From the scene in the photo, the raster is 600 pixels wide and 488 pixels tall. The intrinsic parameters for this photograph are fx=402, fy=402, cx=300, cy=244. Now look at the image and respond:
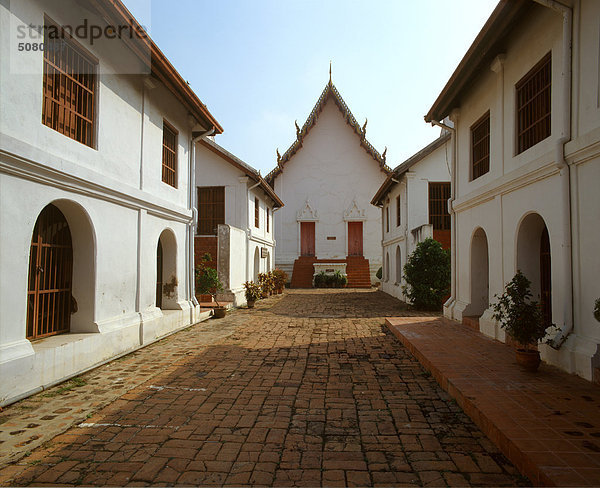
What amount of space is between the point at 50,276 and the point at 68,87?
2630 millimetres

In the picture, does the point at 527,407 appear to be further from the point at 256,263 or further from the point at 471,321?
the point at 256,263

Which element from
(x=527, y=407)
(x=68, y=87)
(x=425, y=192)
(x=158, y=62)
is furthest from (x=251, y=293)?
(x=527, y=407)

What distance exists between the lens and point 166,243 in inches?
358

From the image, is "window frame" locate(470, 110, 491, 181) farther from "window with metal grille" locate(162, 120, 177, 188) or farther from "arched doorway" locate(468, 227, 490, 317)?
"window with metal grille" locate(162, 120, 177, 188)

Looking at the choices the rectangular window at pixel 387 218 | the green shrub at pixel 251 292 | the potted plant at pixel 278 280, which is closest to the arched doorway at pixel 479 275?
the green shrub at pixel 251 292

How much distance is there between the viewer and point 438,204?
1617cm

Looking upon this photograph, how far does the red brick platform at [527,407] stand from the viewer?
2.78 metres

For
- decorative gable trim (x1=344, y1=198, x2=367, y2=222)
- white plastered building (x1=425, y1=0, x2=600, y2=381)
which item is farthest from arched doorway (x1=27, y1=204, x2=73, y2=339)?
decorative gable trim (x1=344, y1=198, x2=367, y2=222)

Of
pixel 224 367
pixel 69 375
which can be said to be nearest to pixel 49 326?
pixel 69 375

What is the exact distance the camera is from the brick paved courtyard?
2941mm

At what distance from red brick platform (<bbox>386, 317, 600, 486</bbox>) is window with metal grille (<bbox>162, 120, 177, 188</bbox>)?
20.6ft

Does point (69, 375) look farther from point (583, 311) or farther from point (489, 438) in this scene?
point (583, 311)

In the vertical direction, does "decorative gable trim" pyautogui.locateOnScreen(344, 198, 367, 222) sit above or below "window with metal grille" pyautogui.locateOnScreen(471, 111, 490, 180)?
above

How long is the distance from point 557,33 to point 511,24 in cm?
89
